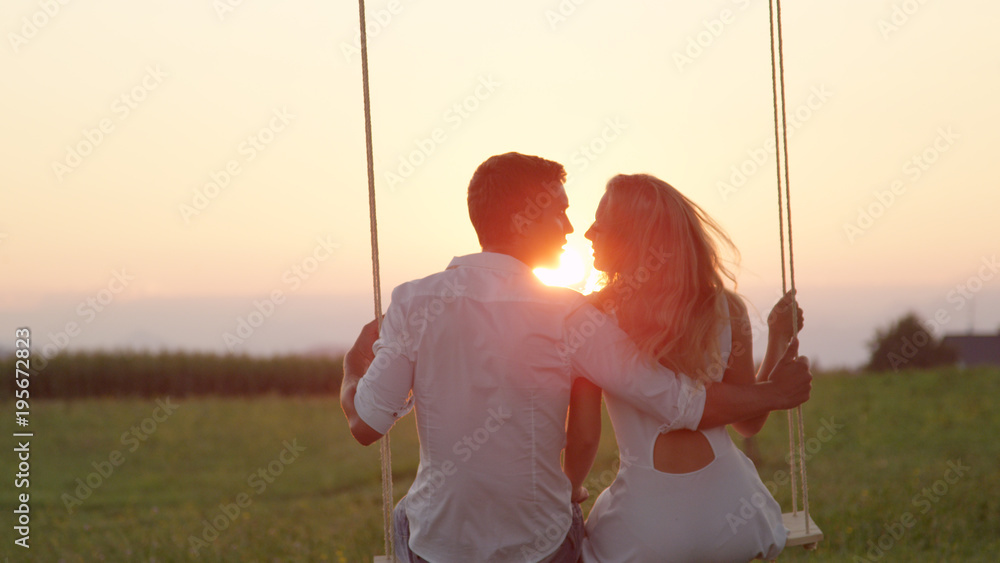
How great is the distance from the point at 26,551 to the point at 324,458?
15.5 feet

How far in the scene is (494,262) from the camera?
2268 mm

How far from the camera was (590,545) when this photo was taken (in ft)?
8.07

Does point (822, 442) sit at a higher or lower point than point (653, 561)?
lower

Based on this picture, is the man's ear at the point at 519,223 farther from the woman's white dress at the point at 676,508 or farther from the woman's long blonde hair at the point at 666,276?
the woman's white dress at the point at 676,508

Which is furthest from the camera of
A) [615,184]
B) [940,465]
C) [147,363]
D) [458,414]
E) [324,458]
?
[147,363]

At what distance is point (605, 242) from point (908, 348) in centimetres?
1379

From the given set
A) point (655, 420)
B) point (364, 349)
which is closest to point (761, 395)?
point (655, 420)

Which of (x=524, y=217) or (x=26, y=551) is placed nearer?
(x=524, y=217)

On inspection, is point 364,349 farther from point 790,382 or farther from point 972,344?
point 972,344

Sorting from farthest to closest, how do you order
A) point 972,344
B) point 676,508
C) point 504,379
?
point 972,344, point 676,508, point 504,379

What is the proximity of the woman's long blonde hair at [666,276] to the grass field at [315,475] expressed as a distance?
332 centimetres

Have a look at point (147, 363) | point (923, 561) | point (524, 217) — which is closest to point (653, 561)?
point (524, 217)

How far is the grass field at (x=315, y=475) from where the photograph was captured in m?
5.95

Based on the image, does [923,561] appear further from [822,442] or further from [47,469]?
[47,469]
